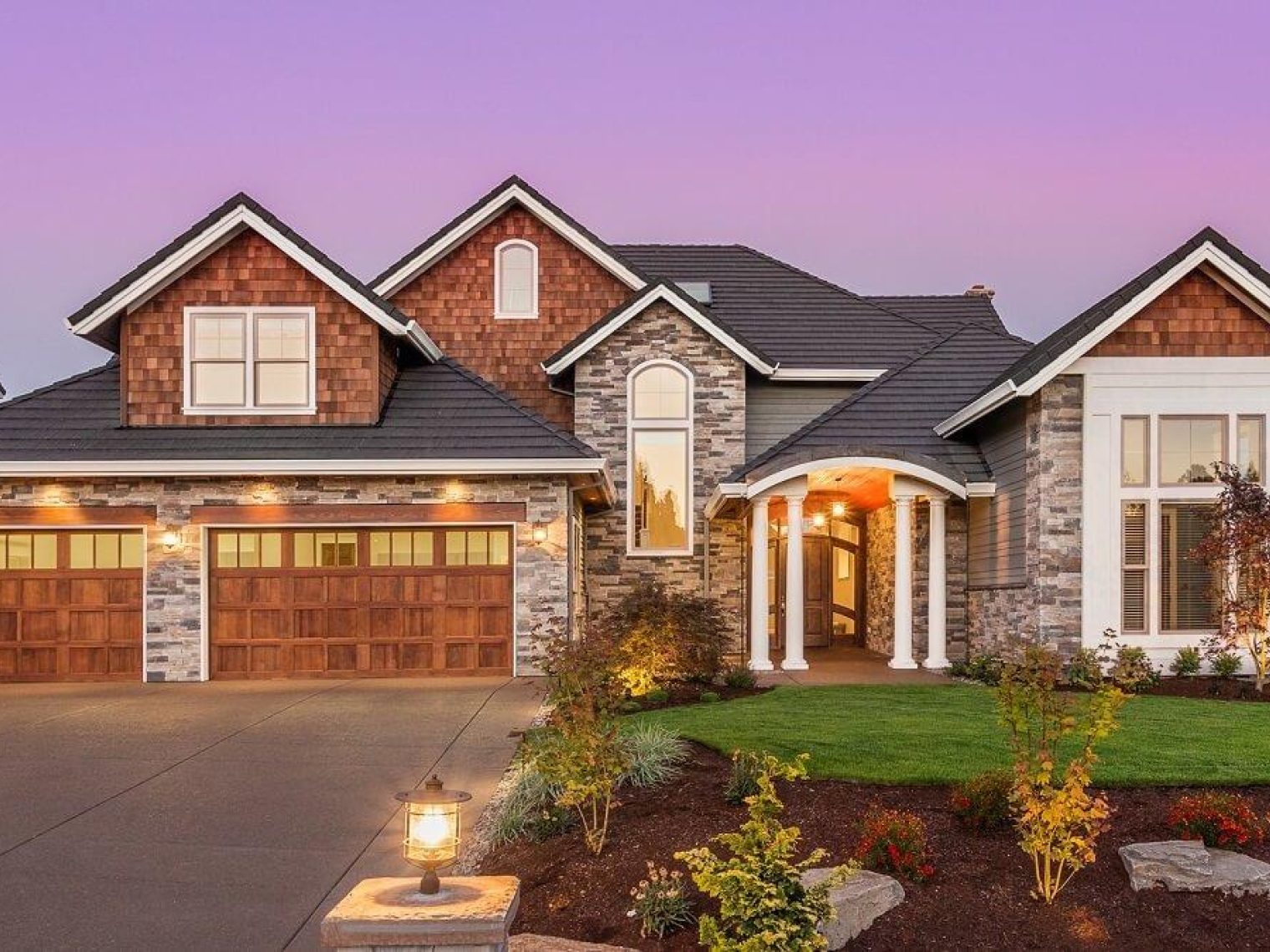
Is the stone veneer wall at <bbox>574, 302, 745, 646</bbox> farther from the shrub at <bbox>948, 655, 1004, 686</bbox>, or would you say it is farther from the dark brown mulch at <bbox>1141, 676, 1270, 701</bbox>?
the dark brown mulch at <bbox>1141, 676, 1270, 701</bbox>

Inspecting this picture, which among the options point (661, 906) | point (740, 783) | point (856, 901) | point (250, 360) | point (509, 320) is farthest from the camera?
point (509, 320)

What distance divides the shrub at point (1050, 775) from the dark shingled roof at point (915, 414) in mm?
9997

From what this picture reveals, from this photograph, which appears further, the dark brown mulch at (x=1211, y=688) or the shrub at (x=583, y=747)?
the dark brown mulch at (x=1211, y=688)

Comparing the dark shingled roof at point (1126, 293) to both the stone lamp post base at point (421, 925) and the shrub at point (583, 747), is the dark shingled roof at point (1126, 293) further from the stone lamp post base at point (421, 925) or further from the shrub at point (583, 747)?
the stone lamp post base at point (421, 925)

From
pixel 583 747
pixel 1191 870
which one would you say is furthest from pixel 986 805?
pixel 583 747

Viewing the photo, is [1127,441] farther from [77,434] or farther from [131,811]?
[77,434]

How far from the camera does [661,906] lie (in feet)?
18.6

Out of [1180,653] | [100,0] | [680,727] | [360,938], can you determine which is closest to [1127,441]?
[1180,653]

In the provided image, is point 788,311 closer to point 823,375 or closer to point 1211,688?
point 823,375

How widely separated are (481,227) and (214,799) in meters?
13.9

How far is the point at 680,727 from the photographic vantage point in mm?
10453

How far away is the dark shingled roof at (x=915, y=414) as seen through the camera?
17.0 metres

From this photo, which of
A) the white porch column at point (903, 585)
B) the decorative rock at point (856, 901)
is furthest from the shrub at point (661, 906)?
the white porch column at point (903, 585)

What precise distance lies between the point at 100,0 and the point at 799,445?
11396 mm
